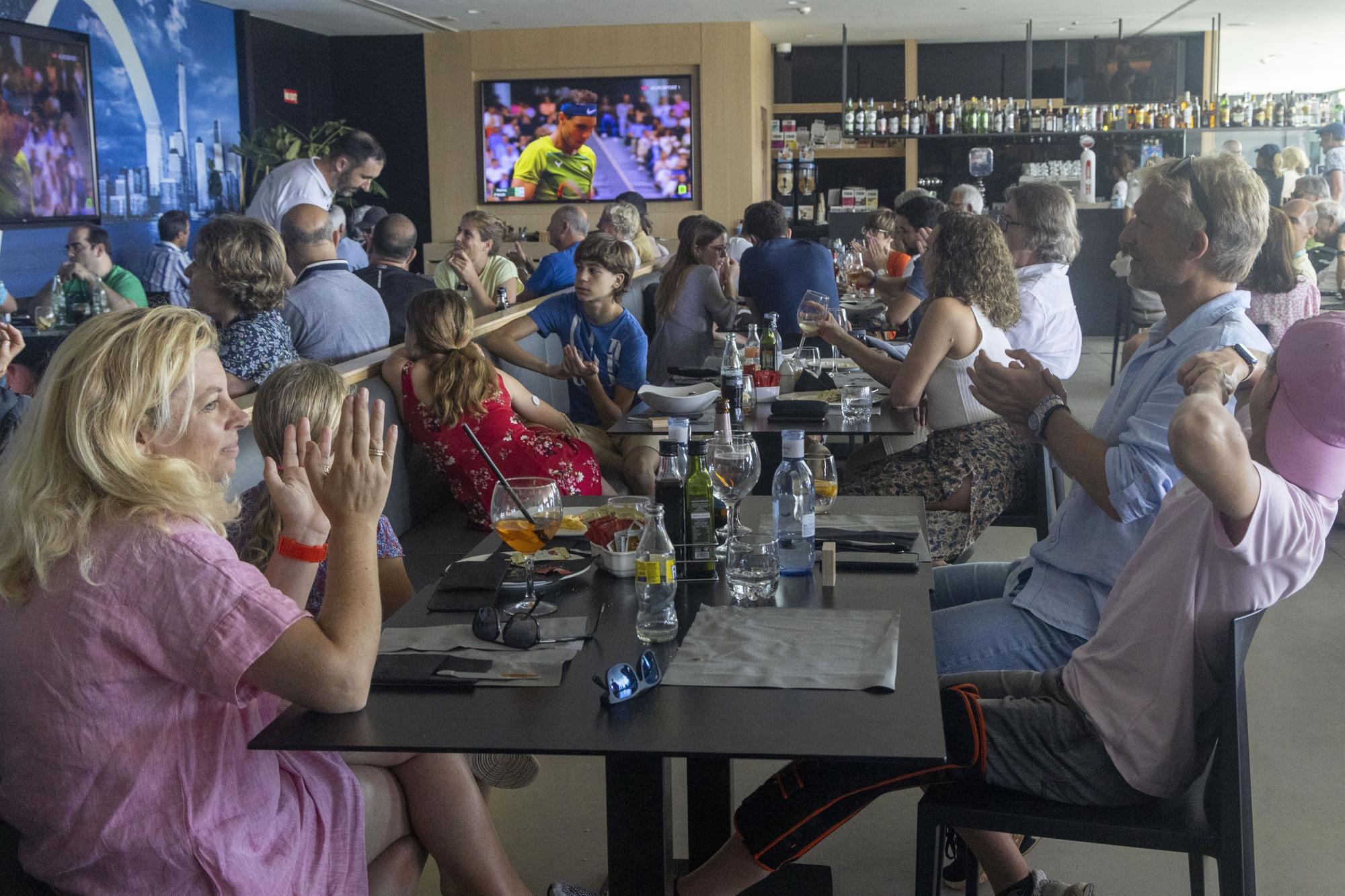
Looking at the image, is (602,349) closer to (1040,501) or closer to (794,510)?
(1040,501)

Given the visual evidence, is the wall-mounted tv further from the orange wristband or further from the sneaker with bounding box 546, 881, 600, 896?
the sneaker with bounding box 546, 881, 600, 896

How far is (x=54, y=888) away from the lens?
1.45 metres

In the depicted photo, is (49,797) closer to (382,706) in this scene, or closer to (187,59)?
(382,706)

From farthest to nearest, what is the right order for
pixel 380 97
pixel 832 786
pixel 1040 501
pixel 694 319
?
1. pixel 380 97
2. pixel 694 319
3. pixel 1040 501
4. pixel 832 786

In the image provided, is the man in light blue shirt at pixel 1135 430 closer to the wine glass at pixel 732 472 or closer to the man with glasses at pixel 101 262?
the wine glass at pixel 732 472

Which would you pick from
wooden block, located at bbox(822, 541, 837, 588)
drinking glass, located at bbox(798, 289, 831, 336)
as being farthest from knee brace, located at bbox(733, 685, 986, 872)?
drinking glass, located at bbox(798, 289, 831, 336)

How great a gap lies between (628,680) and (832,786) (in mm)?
Answer: 420

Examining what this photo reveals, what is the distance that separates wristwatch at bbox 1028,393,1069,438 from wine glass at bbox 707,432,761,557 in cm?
56

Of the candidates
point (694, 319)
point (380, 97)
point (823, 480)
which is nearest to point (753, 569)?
point (823, 480)

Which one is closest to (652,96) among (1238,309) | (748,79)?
(748,79)

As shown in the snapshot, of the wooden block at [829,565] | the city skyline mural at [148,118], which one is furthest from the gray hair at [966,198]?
the city skyline mural at [148,118]

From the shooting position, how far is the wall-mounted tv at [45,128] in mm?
7691

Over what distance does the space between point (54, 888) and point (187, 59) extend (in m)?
9.59

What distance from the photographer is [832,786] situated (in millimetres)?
1702
